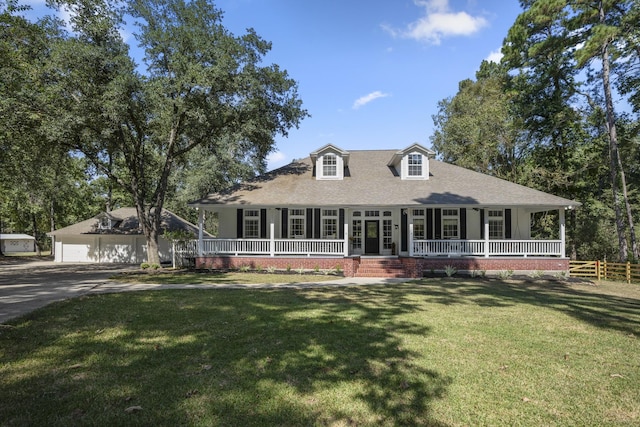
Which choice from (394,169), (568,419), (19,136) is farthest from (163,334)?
(394,169)

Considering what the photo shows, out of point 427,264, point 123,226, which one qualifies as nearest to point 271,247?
point 427,264

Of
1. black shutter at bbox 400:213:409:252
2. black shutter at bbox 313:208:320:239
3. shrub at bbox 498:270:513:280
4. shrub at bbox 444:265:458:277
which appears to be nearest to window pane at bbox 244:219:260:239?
black shutter at bbox 313:208:320:239

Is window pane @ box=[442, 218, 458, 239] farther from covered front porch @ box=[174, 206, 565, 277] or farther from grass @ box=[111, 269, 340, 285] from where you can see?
grass @ box=[111, 269, 340, 285]

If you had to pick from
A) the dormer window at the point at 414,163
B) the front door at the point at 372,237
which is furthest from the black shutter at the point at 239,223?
the dormer window at the point at 414,163

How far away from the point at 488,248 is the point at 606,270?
5.96 meters

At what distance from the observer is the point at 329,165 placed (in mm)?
20172

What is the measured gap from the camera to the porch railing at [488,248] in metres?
16.9

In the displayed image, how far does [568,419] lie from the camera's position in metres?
3.50

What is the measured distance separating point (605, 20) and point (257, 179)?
890 inches

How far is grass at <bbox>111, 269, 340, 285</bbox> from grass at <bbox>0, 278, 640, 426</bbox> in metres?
5.25

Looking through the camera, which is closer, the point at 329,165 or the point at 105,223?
the point at 329,165

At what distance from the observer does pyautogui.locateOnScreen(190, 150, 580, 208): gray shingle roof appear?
1702 cm

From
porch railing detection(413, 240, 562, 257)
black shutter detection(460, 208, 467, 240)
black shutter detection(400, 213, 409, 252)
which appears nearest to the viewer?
porch railing detection(413, 240, 562, 257)

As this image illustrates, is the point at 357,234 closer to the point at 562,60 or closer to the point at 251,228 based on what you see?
the point at 251,228
